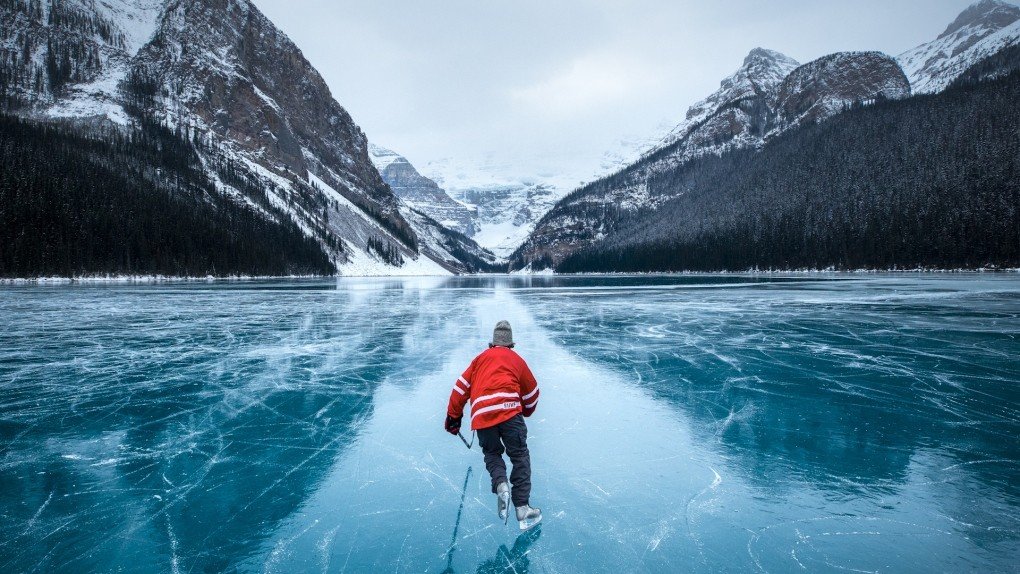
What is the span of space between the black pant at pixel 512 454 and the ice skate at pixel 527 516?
0.05 m

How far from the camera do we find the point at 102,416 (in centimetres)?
757

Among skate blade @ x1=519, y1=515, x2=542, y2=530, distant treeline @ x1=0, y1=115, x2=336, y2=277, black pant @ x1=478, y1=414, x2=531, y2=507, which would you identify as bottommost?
skate blade @ x1=519, y1=515, x2=542, y2=530

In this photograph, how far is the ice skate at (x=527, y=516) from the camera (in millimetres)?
4336

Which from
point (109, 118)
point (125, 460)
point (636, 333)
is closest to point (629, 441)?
point (125, 460)

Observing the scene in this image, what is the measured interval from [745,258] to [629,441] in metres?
107

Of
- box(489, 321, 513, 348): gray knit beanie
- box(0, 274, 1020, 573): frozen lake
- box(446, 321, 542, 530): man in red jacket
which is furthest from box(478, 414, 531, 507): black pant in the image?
box(489, 321, 513, 348): gray knit beanie

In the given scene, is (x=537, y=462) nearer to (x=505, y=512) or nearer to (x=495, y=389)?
(x=505, y=512)

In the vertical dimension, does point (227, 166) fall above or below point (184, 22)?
below

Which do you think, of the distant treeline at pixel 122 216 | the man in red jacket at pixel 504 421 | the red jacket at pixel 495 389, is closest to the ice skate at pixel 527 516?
the man in red jacket at pixel 504 421

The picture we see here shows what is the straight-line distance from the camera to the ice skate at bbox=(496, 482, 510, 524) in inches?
175

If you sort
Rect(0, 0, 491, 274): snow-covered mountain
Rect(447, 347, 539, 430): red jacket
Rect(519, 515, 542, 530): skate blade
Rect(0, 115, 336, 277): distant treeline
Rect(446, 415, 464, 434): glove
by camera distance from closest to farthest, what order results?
Rect(519, 515, 542, 530): skate blade → Rect(447, 347, 539, 430): red jacket → Rect(446, 415, 464, 434): glove → Rect(0, 115, 336, 277): distant treeline → Rect(0, 0, 491, 274): snow-covered mountain

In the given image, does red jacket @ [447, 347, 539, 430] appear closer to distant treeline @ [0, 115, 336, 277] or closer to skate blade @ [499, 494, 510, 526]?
skate blade @ [499, 494, 510, 526]

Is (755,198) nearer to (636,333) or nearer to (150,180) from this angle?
(636,333)

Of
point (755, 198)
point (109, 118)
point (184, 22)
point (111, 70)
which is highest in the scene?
point (184, 22)
